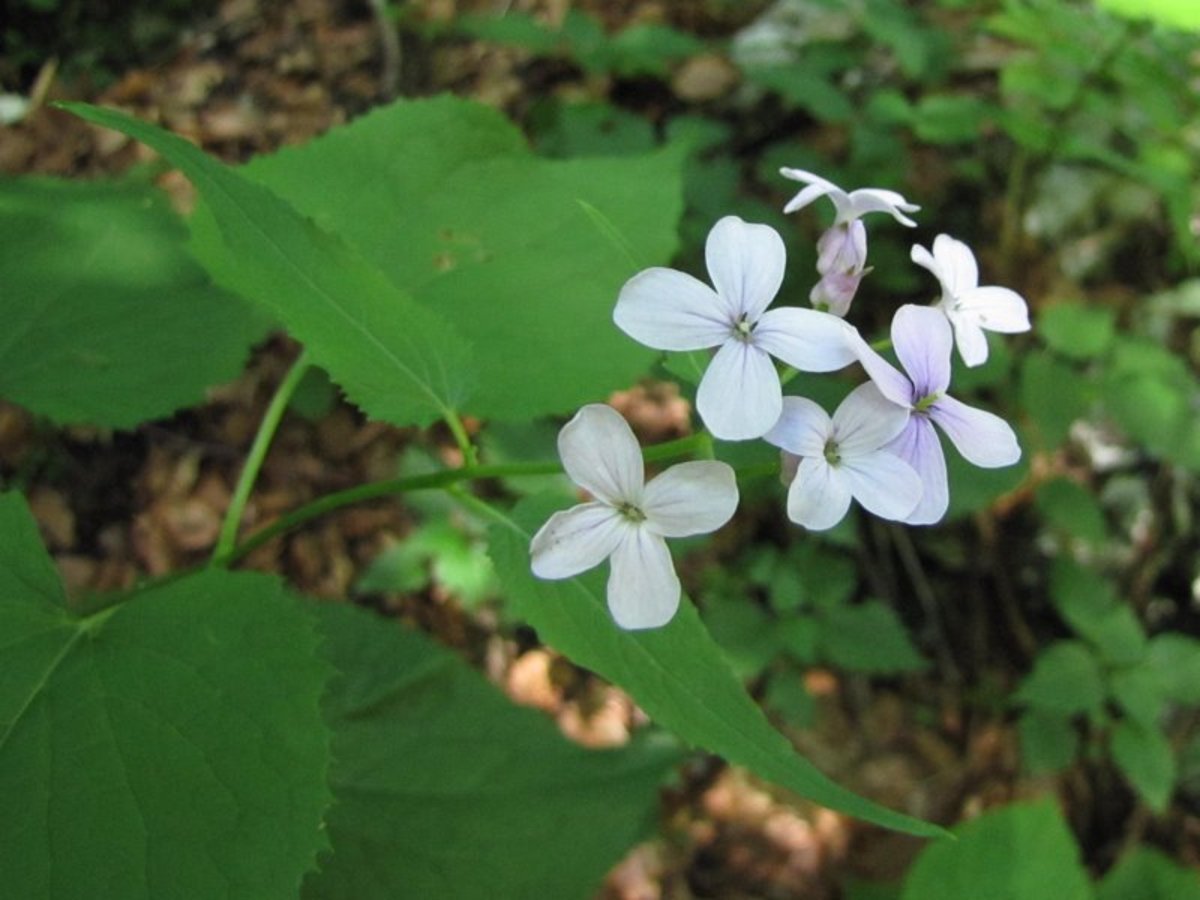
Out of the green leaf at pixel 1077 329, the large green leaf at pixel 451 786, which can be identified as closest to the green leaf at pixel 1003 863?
the large green leaf at pixel 451 786

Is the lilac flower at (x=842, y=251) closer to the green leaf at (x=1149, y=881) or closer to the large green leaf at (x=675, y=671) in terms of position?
the large green leaf at (x=675, y=671)

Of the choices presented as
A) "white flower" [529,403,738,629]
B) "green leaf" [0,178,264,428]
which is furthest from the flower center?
"green leaf" [0,178,264,428]

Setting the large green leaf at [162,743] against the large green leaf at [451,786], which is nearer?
the large green leaf at [162,743]

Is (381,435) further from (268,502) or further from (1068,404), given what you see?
(1068,404)

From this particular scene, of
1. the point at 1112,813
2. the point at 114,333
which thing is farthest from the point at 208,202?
the point at 1112,813

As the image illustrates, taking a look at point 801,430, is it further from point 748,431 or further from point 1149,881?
point 1149,881

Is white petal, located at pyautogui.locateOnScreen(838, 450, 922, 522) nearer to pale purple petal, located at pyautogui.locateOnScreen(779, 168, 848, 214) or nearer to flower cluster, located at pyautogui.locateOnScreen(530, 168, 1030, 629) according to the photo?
flower cluster, located at pyautogui.locateOnScreen(530, 168, 1030, 629)
